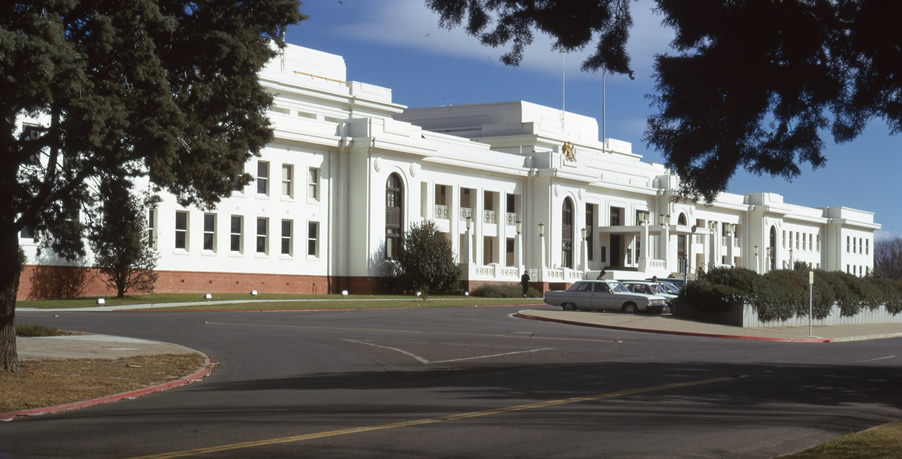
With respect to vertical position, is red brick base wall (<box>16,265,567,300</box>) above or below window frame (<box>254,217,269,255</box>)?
below

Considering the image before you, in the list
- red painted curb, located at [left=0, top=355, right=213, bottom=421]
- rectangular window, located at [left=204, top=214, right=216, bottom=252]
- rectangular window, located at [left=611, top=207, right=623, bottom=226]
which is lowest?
red painted curb, located at [left=0, top=355, right=213, bottom=421]

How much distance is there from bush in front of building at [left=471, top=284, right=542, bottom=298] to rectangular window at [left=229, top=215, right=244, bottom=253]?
1463 cm

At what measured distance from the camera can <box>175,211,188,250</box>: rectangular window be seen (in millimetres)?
56375

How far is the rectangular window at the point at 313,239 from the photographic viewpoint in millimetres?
62938

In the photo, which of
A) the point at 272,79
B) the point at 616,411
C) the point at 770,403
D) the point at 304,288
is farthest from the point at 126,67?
the point at 272,79

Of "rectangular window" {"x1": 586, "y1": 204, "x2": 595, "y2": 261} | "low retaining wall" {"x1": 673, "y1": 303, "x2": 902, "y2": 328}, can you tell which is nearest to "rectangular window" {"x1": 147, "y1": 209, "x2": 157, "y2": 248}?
"low retaining wall" {"x1": 673, "y1": 303, "x2": 902, "y2": 328}

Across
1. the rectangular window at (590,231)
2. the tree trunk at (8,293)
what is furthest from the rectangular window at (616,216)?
the tree trunk at (8,293)

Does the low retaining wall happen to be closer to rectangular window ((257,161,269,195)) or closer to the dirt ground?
the dirt ground

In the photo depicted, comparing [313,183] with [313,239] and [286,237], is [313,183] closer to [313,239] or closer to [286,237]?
[313,239]

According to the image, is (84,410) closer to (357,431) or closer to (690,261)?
(357,431)

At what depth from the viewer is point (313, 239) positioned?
63.1 meters

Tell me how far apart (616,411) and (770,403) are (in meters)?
2.66

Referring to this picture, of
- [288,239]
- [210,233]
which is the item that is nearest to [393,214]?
[288,239]

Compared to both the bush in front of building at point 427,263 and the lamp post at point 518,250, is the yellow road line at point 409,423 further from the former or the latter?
the lamp post at point 518,250
